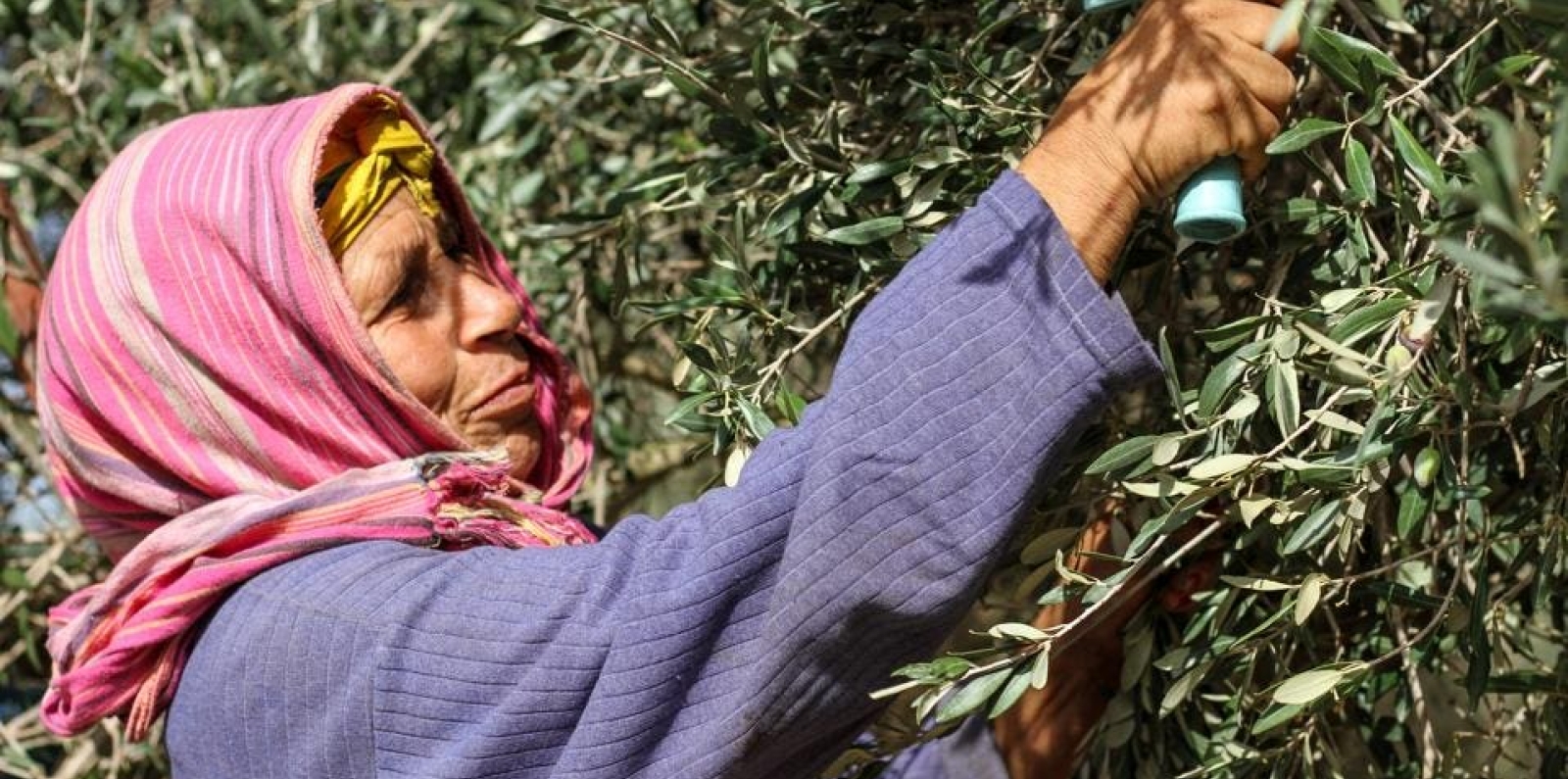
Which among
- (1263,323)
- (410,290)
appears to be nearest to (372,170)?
(410,290)

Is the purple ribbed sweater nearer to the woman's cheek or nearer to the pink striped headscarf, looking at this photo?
the pink striped headscarf

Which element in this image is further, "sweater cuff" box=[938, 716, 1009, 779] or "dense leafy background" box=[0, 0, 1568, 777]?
"sweater cuff" box=[938, 716, 1009, 779]

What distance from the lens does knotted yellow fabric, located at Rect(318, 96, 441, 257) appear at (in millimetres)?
1973

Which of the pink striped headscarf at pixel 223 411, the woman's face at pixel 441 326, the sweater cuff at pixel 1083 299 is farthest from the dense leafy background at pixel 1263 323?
the pink striped headscarf at pixel 223 411

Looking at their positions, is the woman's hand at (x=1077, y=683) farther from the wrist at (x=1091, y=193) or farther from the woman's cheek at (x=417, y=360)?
the woman's cheek at (x=417, y=360)

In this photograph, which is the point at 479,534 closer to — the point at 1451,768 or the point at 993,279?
the point at 993,279

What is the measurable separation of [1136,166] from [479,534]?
0.78 m

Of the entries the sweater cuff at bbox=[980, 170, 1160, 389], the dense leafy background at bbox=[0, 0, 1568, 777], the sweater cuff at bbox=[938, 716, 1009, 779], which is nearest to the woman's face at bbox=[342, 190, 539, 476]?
the dense leafy background at bbox=[0, 0, 1568, 777]

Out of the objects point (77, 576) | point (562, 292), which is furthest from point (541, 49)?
point (77, 576)

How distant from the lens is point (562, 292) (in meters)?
2.65

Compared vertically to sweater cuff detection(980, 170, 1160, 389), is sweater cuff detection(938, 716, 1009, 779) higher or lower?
lower

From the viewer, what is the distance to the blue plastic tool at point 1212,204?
1371 mm

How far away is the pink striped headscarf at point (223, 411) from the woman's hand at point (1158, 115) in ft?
2.39

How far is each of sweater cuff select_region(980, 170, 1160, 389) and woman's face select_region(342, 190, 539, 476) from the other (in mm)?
770
